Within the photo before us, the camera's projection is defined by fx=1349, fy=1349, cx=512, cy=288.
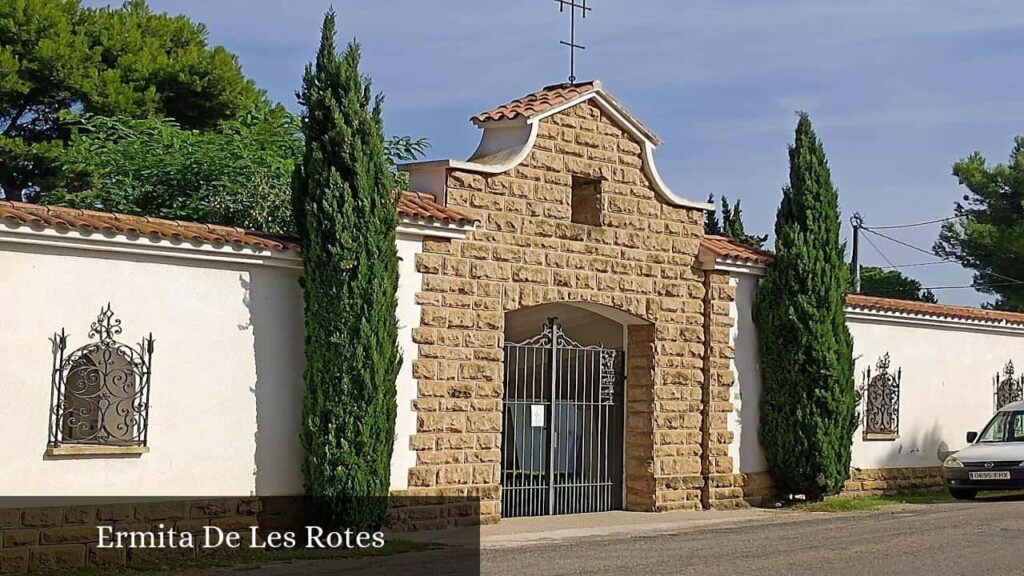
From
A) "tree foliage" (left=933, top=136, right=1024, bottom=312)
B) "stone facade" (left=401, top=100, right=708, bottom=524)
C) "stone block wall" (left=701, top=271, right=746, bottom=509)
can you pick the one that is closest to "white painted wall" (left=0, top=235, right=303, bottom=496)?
"stone facade" (left=401, top=100, right=708, bottom=524)

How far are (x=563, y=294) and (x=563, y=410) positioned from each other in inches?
64.4

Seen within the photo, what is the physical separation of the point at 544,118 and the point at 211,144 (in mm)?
11416

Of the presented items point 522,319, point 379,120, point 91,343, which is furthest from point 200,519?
point 522,319

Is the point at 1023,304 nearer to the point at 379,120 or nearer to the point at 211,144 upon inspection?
the point at 211,144

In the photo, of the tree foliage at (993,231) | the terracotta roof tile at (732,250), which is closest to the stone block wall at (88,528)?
the terracotta roof tile at (732,250)

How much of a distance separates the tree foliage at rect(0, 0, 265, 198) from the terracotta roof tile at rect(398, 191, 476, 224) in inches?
678

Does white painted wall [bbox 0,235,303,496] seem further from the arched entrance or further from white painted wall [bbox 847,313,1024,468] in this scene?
white painted wall [bbox 847,313,1024,468]

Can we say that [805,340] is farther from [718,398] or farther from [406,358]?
[406,358]

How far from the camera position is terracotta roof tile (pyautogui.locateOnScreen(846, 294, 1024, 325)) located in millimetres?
20578

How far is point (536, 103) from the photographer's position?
16859 millimetres

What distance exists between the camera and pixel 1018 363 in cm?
2375

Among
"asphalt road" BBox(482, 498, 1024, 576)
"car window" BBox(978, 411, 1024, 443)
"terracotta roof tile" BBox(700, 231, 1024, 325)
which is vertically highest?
"terracotta roof tile" BBox(700, 231, 1024, 325)

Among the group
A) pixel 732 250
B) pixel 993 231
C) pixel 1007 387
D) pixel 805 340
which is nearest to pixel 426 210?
pixel 732 250

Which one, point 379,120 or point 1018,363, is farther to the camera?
point 1018,363
